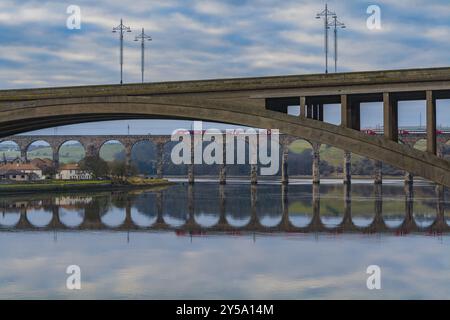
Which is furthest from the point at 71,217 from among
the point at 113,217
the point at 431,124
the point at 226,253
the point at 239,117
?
the point at 431,124

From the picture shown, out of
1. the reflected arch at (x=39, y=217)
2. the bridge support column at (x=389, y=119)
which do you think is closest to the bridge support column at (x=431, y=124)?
the bridge support column at (x=389, y=119)

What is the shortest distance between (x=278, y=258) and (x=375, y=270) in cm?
581

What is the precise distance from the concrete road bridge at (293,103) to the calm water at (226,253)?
6.17 m

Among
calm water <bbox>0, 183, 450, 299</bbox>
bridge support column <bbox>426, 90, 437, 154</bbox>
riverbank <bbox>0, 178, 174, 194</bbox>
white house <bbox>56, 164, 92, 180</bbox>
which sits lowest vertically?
calm water <bbox>0, 183, 450, 299</bbox>

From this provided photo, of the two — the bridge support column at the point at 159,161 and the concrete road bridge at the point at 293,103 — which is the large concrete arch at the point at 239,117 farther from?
the bridge support column at the point at 159,161

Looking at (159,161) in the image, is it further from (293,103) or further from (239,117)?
(239,117)

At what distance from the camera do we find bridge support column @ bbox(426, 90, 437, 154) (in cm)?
4028

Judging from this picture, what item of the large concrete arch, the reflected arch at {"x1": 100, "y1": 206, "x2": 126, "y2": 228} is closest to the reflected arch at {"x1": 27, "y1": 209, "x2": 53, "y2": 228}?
the reflected arch at {"x1": 100, "y1": 206, "x2": 126, "y2": 228}

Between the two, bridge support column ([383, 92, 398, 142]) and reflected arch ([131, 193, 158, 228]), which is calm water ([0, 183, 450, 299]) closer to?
reflected arch ([131, 193, 158, 228])

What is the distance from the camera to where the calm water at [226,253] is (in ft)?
90.4

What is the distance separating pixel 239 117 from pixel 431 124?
39.6 ft

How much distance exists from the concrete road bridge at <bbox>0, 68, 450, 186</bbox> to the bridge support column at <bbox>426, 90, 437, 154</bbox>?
0.06m

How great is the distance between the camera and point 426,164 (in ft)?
132
